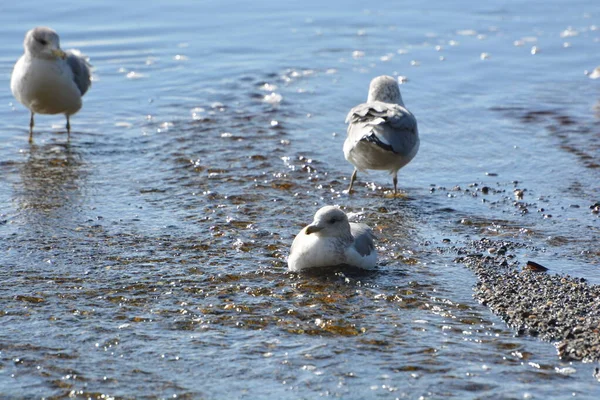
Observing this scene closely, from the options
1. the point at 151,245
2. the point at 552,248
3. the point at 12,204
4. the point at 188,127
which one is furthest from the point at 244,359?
the point at 188,127

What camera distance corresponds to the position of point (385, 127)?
9016 mm

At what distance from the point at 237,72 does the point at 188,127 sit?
2875 mm

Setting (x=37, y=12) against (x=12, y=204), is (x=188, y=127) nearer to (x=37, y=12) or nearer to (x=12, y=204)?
(x=12, y=204)

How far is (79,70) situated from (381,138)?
465 cm

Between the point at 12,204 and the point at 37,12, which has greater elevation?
the point at 37,12

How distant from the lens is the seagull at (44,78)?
11.2 m

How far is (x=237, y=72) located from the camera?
14406mm

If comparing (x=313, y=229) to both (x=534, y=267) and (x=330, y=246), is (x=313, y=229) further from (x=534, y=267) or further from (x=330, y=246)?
(x=534, y=267)

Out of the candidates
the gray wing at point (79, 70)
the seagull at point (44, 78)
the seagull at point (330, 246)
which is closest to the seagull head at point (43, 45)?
the seagull at point (44, 78)

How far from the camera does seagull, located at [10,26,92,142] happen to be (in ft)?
36.9

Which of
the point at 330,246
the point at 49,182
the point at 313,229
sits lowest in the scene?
the point at 49,182

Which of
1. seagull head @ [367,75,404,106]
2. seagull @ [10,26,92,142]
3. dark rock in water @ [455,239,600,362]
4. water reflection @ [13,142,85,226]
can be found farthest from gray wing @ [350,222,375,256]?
seagull @ [10,26,92,142]

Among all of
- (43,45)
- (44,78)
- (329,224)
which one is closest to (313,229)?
(329,224)

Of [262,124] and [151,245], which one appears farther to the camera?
[262,124]
